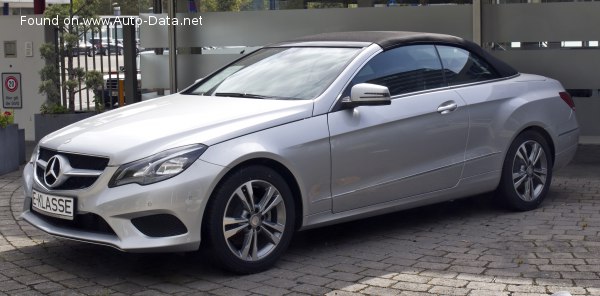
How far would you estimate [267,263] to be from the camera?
5.69m

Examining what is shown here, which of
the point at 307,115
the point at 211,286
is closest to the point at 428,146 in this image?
the point at 307,115

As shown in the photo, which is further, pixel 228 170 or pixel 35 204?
pixel 35 204

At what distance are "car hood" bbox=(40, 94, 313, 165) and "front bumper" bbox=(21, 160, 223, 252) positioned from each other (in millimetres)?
192

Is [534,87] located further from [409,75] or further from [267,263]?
[267,263]

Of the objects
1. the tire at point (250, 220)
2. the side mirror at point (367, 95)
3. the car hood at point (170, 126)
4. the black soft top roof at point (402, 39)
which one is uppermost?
the black soft top roof at point (402, 39)

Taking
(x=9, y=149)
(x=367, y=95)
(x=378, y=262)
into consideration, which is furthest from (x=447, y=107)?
(x=9, y=149)

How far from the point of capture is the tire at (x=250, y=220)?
5418mm

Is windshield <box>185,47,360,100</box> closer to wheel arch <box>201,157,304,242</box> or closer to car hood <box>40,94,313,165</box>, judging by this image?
car hood <box>40,94,313,165</box>

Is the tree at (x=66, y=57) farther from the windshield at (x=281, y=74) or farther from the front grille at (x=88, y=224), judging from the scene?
the front grille at (x=88, y=224)

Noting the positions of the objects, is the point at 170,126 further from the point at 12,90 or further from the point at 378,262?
the point at 12,90

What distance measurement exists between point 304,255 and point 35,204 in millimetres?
1784

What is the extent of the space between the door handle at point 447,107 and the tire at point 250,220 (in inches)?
60.8

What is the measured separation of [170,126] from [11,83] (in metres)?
7.67

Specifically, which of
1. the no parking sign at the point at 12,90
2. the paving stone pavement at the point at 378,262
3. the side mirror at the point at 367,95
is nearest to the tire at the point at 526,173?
the paving stone pavement at the point at 378,262
